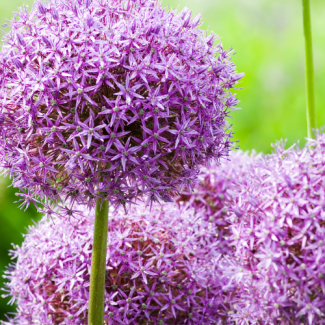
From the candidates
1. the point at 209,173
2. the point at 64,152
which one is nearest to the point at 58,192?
the point at 64,152

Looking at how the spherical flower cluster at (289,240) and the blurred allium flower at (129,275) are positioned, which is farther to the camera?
the blurred allium flower at (129,275)

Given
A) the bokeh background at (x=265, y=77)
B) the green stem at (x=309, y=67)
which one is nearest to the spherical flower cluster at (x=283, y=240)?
the green stem at (x=309, y=67)

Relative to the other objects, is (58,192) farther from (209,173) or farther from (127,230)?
(209,173)

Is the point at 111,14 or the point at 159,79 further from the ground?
the point at 111,14

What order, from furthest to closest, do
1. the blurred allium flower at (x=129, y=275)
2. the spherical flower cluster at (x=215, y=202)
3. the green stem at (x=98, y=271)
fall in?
the spherical flower cluster at (x=215, y=202) → the blurred allium flower at (x=129, y=275) → the green stem at (x=98, y=271)

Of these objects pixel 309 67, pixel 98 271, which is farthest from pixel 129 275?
pixel 309 67

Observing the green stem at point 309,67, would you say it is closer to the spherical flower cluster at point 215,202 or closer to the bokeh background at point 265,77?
the spherical flower cluster at point 215,202

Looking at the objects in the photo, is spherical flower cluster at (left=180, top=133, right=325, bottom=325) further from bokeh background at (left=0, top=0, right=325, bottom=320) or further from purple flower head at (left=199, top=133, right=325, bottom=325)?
bokeh background at (left=0, top=0, right=325, bottom=320)
